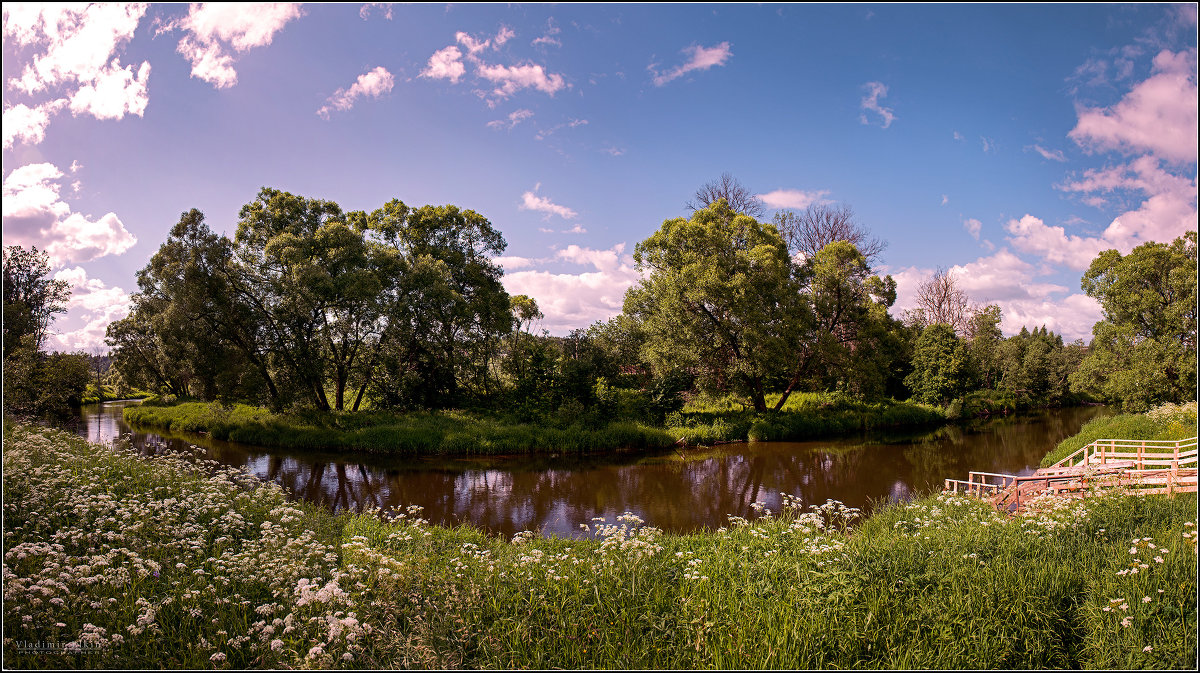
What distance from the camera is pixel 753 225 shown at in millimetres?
24453

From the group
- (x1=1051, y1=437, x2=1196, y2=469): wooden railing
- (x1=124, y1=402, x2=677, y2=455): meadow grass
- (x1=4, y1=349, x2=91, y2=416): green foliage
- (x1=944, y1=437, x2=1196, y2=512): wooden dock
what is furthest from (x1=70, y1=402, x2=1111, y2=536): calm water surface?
(x1=4, y1=349, x2=91, y2=416): green foliage

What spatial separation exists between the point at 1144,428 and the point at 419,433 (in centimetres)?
2465

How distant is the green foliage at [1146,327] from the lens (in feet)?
62.8

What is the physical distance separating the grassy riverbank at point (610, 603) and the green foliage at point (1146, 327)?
60.1ft

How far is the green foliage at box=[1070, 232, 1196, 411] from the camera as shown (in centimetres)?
1914

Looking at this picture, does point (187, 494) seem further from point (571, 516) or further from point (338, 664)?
point (571, 516)

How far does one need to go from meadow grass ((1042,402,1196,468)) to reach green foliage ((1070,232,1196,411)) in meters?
1.32

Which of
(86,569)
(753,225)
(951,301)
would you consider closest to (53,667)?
(86,569)

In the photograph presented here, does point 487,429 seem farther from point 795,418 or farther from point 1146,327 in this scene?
point 1146,327

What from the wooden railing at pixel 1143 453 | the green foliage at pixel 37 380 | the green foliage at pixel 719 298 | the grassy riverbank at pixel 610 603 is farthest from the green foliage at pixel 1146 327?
the green foliage at pixel 37 380

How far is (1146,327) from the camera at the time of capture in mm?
20594

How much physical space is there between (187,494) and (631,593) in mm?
7491

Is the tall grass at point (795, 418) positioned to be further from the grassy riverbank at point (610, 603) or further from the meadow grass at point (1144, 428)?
the grassy riverbank at point (610, 603)

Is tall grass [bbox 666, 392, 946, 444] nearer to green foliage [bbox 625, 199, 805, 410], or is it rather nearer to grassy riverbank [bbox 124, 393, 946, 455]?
grassy riverbank [bbox 124, 393, 946, 455]
